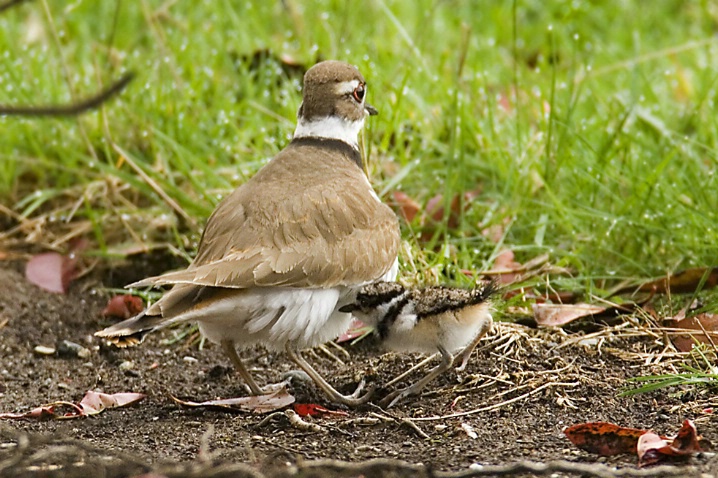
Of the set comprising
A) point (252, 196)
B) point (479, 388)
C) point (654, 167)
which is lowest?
point (479, 388)

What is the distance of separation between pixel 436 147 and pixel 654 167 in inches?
44.1

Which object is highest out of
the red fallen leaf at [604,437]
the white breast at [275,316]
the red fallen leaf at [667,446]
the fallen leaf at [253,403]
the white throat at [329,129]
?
the white throat at [329,129]

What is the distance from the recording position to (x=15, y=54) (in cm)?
645

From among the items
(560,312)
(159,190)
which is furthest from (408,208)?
(159,190)

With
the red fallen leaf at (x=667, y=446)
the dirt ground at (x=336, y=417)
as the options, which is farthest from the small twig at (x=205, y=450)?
the red fallen leaf at (x=667, y=446)

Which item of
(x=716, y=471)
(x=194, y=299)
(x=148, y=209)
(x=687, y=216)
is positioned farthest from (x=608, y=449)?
(x=148, y=209)

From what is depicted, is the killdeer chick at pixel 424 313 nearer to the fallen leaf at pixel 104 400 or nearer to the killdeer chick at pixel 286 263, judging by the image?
the killdeer chick at pixel 286 263

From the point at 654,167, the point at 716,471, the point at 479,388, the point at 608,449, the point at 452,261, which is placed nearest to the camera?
the point at 716,471

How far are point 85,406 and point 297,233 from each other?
1.03 m

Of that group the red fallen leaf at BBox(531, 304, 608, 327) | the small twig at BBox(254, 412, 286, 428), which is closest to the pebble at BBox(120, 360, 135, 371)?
the small twig at BBox(254, 412, 286, 428)

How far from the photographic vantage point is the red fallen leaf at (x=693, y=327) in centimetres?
425

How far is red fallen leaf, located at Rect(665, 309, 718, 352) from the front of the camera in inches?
167

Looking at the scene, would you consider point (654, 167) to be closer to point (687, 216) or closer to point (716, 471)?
point (687, 216)

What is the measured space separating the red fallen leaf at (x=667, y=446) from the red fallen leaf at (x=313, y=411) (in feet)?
3.88
